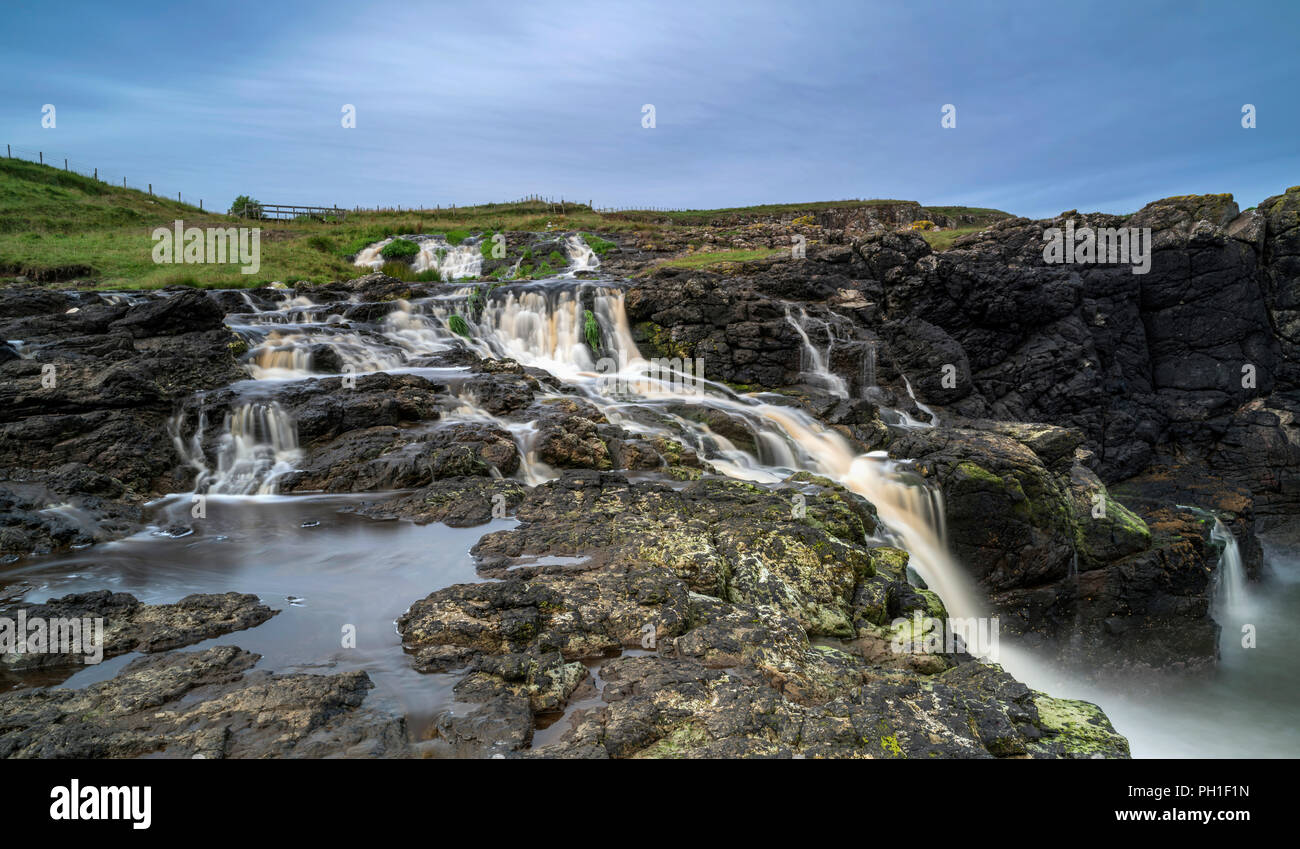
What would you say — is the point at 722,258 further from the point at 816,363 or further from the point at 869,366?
the point at 869,366

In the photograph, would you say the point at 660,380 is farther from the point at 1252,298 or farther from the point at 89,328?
the point at 1252,298

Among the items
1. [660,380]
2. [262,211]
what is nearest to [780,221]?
[660,380]

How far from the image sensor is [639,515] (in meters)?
8.34

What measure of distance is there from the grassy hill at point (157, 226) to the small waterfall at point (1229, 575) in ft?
106

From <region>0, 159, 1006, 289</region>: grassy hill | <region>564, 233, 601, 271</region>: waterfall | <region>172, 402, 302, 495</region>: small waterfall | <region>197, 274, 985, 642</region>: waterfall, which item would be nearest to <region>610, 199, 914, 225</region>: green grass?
<region>0, 159, 1006, 289</region>: grassy hill

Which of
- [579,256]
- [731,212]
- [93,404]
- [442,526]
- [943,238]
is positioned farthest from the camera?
[731,212]

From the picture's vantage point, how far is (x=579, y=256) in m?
37.0

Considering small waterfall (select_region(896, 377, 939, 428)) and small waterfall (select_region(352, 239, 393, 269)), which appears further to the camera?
small waterfall (select_region(352, 239, 393, 269))

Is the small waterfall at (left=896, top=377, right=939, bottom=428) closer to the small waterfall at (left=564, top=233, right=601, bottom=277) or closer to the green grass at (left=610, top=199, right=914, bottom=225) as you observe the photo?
the small waterfall at (left=564, top=233, right=601, bottom=277)

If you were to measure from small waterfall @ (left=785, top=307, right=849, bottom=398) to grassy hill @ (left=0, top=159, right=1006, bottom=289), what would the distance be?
68.9ft

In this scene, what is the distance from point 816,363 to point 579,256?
66.9ft

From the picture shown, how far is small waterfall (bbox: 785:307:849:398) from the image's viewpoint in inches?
787

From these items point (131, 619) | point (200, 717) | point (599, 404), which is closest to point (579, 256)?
point (599, 404)

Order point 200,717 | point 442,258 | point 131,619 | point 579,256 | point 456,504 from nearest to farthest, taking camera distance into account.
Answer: point 200,717 → point 131,619 → point 456,504 → point 579,256 → point 442,258
